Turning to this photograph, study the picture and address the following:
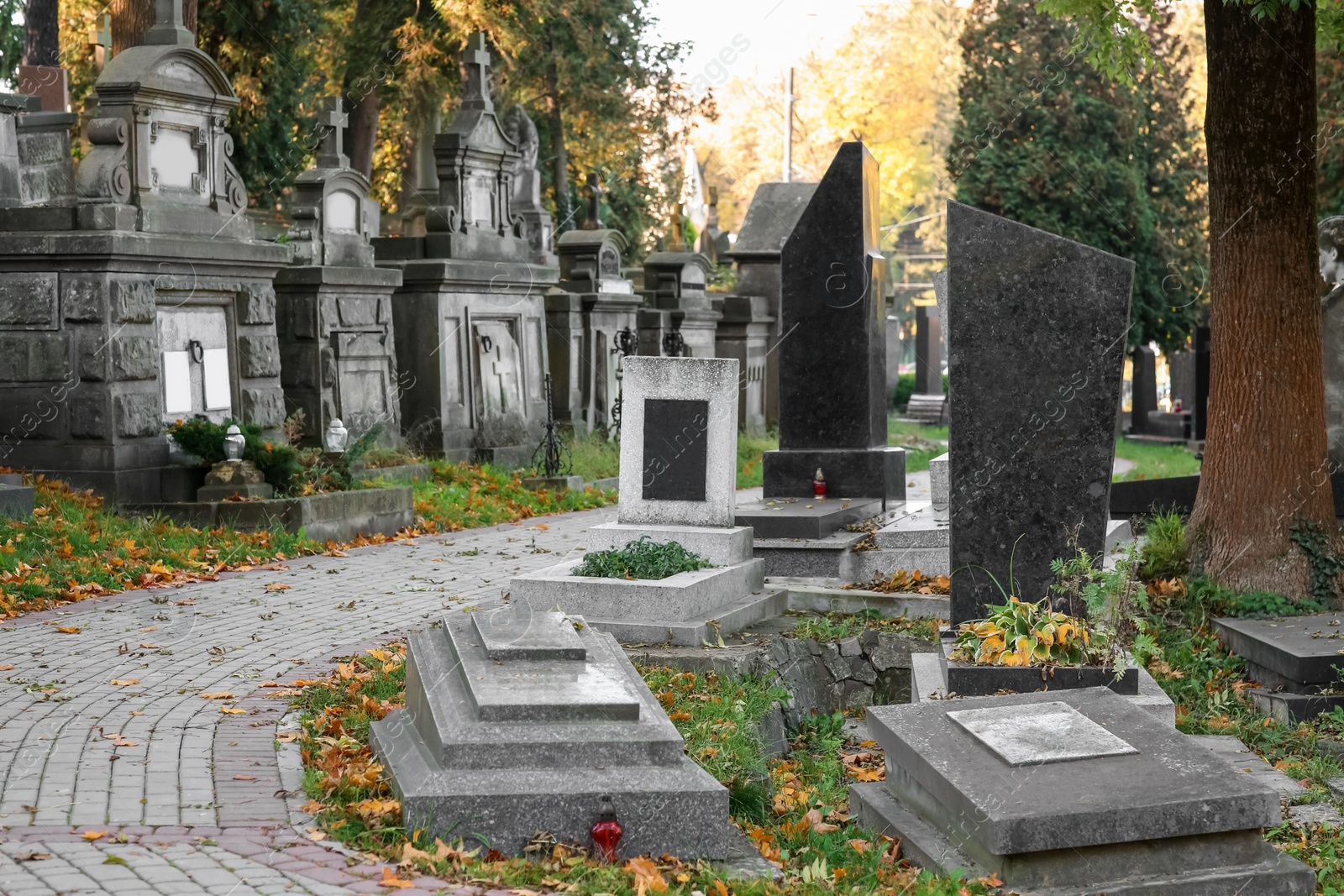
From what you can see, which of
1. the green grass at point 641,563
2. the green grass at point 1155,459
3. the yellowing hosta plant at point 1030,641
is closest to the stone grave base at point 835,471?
the green grass at point 641,563

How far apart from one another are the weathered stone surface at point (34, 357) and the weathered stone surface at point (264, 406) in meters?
1.83

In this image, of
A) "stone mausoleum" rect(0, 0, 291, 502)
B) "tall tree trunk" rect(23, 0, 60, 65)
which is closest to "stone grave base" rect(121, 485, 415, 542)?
"stone mausoleum" rect(0, 0, 291, 502)

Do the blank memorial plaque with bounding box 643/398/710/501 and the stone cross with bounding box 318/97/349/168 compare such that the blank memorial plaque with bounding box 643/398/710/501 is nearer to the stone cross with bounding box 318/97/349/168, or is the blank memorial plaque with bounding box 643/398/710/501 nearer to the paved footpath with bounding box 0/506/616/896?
the paved footpath with bounding box 0/506/616/896

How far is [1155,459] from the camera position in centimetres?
2234

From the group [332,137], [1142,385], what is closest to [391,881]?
[332,137]

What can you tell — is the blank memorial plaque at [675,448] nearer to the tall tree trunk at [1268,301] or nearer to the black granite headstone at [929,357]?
the tall tree trunk at [1268,301]

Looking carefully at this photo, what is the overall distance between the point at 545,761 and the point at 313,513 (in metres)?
7.29

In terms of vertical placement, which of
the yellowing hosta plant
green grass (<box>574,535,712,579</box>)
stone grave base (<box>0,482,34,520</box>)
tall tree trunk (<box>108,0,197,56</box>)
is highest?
tall tree trunk (<box>108,0,197,56</box>)

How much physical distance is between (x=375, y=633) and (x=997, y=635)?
3.76 metres

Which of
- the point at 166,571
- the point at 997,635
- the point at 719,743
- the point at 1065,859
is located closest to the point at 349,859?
the point at 719,743

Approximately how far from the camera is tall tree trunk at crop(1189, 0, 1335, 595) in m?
9.07

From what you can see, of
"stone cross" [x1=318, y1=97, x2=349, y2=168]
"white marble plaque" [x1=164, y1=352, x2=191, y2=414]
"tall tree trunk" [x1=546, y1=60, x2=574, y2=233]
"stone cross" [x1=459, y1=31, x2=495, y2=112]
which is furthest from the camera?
Result: "tall tree trunk" [x1=546, y1=60, x2=574, y2=233]

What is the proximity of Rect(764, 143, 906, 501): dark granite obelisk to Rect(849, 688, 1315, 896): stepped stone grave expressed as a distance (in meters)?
5.70

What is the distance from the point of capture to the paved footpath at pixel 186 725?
15.3 feet
